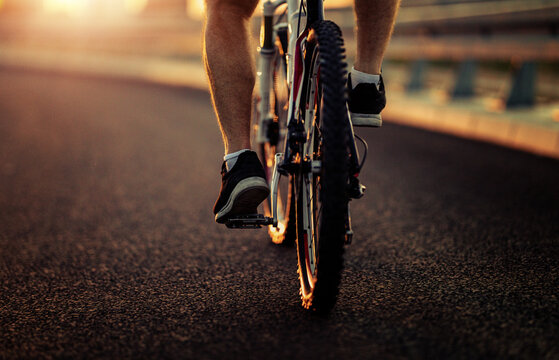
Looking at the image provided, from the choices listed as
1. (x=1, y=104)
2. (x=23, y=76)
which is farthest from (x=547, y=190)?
(x=23, y=76)

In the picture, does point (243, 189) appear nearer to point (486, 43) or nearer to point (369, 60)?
point (369, 60)

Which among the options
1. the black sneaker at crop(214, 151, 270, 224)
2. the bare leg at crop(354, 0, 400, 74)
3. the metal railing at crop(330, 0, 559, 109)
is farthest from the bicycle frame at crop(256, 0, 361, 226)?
the metal railing at crop(330, 0, 559, 109)

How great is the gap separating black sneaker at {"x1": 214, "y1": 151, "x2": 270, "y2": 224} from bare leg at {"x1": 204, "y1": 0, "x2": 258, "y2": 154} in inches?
4.1

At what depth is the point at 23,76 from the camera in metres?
17.7

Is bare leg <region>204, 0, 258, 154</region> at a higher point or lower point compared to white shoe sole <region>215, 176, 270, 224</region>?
higher

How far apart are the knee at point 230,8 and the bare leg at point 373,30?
48 centimetres

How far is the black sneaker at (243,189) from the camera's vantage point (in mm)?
2545

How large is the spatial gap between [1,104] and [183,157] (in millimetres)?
5971

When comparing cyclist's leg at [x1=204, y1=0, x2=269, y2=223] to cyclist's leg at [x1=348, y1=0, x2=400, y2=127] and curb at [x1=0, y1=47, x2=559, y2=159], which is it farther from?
curb at [x1=0, y1=47, x2=559, y2=159]

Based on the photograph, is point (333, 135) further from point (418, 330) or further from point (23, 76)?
point (23, 76)

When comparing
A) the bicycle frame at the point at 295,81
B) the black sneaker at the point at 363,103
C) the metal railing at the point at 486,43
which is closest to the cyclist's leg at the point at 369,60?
the black sneaker at the point at 363,103

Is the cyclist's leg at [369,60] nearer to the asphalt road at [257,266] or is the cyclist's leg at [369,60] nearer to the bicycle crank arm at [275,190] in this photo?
the bicycle crank arm at [275,190]

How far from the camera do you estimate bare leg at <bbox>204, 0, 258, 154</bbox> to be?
2691 mm

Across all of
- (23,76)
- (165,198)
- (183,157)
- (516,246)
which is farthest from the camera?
(23,76)
